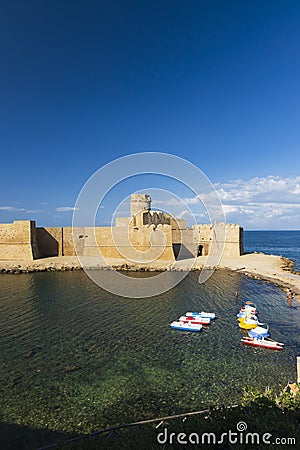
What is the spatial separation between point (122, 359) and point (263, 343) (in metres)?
4.41

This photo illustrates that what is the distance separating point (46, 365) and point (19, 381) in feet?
2.92

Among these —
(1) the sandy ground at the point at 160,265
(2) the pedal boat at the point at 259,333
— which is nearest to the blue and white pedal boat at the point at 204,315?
(2) the pedal boat at the point at 259,333

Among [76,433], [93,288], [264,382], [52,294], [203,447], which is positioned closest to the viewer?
[203,447]

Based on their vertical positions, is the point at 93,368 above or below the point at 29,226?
below

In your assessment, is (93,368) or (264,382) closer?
(264,382)

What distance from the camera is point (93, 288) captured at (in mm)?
16797

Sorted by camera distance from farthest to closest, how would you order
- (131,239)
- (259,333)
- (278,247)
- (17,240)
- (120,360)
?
(278,247) < (17,240) < (131,239) < (259,333) < (120,360)

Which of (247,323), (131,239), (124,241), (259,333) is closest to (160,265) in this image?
(131,239)

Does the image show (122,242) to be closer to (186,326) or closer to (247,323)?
(186,326)

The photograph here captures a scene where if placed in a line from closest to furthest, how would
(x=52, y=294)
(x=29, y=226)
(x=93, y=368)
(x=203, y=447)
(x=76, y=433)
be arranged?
(x=203, y=447)
(x=76, y=433)
(x=93, y=368)
(x=52, y=294)
(x=29, y=226)

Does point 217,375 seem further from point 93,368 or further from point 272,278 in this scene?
point 272,278

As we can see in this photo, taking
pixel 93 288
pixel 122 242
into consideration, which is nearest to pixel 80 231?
pixel 122 242

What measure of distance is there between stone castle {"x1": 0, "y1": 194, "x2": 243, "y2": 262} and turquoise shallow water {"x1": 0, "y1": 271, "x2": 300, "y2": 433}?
33.5 feet

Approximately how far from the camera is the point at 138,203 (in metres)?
28.3
